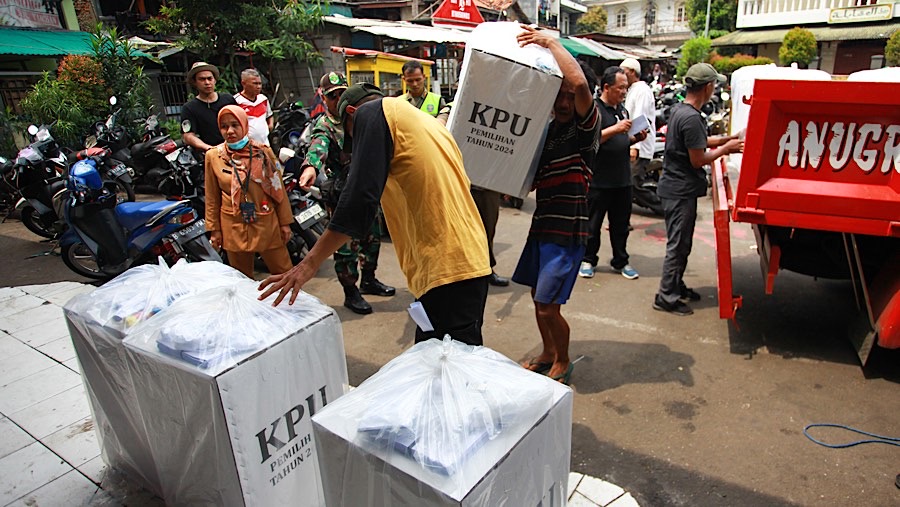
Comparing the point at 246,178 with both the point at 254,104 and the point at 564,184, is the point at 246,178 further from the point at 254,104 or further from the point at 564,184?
the point at 254,104

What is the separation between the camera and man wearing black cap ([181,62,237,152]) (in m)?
4.96

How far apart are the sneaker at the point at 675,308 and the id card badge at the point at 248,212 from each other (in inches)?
119

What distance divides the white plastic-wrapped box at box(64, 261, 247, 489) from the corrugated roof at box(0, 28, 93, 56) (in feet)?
33.7

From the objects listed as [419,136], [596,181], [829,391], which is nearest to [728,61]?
[596,181]

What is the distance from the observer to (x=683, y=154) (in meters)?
3.96

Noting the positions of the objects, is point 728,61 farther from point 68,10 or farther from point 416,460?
point 416,460

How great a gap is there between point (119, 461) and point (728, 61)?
23496mm

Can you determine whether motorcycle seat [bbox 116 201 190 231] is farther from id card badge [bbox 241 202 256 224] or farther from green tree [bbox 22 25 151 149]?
green tree [bbox 22 25 151 149]

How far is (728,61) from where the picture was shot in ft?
68.7

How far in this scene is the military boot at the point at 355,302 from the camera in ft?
14.5

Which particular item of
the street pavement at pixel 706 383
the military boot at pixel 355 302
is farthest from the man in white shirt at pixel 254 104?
the military boot at pixel 355 302

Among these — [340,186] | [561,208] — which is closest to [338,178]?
[340,186]

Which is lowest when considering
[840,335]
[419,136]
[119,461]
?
[840,335]

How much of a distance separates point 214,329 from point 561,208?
185cm
